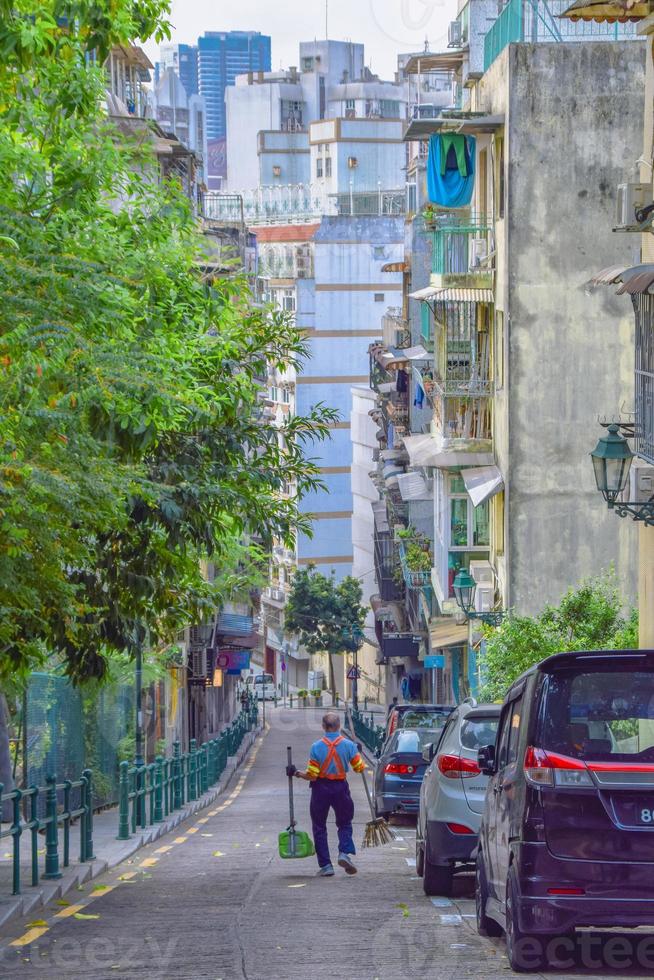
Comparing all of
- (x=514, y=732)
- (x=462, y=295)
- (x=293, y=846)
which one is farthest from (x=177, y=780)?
(x=514, y=732)

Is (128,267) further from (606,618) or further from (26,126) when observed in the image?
(606,618)

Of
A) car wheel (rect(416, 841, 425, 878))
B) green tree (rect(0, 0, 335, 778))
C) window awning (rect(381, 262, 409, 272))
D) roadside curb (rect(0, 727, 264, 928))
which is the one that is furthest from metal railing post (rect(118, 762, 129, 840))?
window awning (rect(381, 262, 409, 272))

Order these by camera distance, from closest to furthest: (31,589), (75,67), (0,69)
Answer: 1. (0,69)
2. (31,589)
3. (75,67)

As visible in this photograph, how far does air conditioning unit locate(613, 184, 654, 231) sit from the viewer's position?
17.6 m

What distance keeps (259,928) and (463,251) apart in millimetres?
23506

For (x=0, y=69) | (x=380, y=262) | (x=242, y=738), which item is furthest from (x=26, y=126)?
(x=380, y=262)

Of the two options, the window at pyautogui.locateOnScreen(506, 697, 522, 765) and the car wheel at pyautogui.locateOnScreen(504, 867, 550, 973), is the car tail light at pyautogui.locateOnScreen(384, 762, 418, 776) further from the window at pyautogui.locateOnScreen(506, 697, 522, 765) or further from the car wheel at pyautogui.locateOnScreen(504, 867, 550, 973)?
the car wheel at pyautogui.locateOnScreen(504, 867, 550, 973)

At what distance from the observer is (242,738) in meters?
58.8

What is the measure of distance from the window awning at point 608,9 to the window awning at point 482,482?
13.2 m

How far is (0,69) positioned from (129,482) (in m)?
3.43

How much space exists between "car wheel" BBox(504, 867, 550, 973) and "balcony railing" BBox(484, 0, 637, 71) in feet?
77.8

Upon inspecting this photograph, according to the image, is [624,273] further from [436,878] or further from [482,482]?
[482,482]

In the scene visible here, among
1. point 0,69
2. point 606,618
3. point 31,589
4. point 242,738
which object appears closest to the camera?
point 0,69

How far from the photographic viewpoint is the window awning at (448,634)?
39.8m
